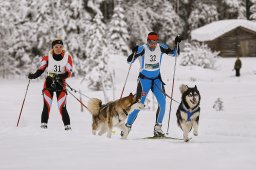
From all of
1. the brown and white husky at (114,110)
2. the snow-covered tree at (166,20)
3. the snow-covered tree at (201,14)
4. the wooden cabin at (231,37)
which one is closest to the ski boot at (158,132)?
the brown and white husky at (114,110)

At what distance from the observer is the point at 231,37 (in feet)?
147

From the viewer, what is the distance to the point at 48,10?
35.3m

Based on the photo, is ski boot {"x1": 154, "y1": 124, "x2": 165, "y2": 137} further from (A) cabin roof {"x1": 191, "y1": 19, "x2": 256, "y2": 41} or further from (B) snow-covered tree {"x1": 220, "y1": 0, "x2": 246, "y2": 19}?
(B) snow-covered tree {"x1": 220, "y1": 0, "x2": 246, "y2": 19}

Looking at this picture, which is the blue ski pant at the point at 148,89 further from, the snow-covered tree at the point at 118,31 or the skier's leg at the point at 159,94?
the snow-covered tree at the point at 118,31

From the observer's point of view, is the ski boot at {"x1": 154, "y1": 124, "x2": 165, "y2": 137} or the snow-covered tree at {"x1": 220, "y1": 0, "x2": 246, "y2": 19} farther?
the snow-covered tree at {"x1": 220, "y1": 0, "x2": 246, "y2": 19}

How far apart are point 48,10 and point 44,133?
28.7 meters

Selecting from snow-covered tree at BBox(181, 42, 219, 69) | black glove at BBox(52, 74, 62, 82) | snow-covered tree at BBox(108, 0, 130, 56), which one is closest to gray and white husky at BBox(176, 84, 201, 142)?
black glove at BBox(52, 74, 62, 82)

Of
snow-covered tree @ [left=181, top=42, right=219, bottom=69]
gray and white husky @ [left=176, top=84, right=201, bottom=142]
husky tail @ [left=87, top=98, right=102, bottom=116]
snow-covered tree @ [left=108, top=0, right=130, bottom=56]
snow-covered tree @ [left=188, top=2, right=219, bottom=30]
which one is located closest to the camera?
gray and white husky @ [left=176, top=84, right=201, bottom=142]

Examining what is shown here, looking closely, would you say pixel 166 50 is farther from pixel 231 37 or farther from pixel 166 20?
pixel 166 20

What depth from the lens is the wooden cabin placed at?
142 ft

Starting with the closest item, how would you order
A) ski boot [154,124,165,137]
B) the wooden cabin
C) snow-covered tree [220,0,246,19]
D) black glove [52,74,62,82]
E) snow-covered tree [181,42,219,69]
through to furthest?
black glove [52,74,62,82] < ski boot [154,124,165,137] < snow-covered tree [181,42,219,69] < the wooden cabin < snow-covered tree [220,0,246,19]

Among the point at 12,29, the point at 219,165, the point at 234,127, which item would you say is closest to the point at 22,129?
the point at 219,165

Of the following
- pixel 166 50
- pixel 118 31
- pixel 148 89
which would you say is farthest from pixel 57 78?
pixel 118 31

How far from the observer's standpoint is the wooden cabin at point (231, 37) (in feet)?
142
